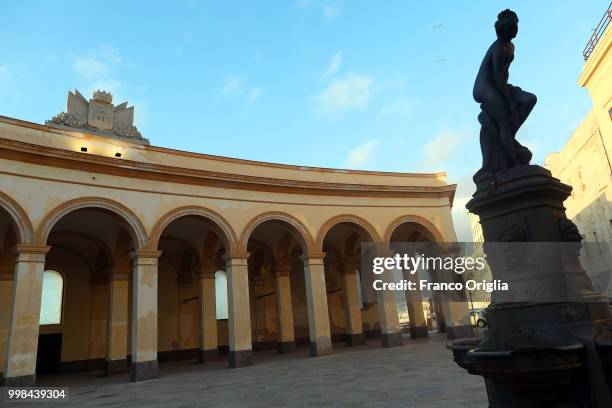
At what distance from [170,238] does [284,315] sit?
19.5ft

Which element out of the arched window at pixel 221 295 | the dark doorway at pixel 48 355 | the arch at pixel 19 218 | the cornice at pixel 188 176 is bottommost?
the dark doorway at pixel 48 355

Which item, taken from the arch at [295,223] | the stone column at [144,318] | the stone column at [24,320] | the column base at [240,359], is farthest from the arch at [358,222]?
the stone column at [24,320]

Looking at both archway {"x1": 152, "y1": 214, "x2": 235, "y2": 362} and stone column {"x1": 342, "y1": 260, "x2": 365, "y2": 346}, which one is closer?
archway {"x1": 152, "y1": 214, "x2": 235, "y2": 362}

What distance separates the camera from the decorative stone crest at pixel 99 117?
14.0 m

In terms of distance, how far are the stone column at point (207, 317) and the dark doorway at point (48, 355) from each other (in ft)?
19.1

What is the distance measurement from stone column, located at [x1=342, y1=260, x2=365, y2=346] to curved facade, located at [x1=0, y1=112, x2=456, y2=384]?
0.07 m

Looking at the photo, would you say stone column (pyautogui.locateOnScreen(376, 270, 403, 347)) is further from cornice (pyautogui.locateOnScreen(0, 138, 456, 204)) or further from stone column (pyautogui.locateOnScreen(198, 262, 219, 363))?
stone column (pyautogui.locateOnScreen(198, 262, 219, 363))

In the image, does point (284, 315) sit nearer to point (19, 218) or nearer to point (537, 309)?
point (19, 218)

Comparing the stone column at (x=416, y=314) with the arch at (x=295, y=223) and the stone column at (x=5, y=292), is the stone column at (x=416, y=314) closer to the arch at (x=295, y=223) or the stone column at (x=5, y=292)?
the arch at (x=295, y=223)

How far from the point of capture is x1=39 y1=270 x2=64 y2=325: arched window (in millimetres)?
17141

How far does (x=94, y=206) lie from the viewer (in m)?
12.7

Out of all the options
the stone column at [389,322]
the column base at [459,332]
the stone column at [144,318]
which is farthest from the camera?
the column base at [459,332]

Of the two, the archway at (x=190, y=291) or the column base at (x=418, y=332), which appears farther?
the column base at (x=418, y=332)

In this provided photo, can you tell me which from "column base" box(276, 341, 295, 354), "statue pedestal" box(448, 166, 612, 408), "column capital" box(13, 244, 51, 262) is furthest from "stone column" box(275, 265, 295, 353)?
"statue pedestal" box(448, 166, 612, 408)
